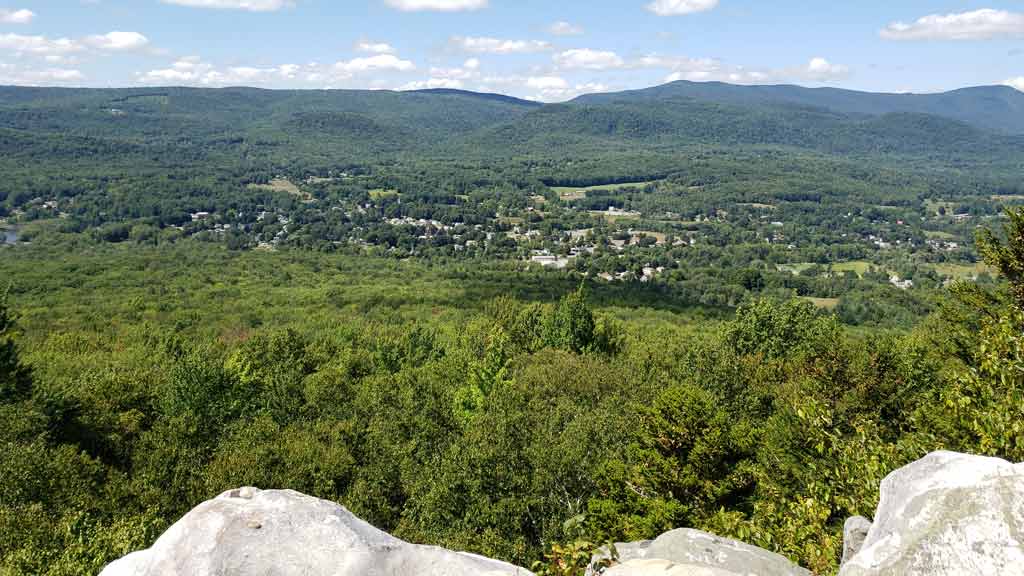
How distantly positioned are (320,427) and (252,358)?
1816 cm

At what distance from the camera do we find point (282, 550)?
831 cm

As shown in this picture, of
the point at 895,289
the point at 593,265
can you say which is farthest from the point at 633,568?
the point at 593,265

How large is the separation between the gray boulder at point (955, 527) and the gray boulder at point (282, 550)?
4.43 meters

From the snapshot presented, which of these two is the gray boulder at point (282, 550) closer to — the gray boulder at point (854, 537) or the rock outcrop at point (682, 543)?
the rock outcrop at point (682, 543)

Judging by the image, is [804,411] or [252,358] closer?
[804,411]

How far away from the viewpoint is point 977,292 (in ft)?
77.0

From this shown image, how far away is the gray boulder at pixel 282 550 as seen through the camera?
26.7 feet

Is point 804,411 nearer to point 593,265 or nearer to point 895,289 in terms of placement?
point 895,289

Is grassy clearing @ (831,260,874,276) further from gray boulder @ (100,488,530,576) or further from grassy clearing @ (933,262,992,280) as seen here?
gray boulder @ (100,488,530,576)

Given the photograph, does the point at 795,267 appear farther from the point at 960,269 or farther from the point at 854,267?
the point at 960,269

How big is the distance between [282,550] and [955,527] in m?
8.06

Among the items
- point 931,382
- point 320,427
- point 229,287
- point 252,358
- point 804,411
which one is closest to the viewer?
point 804,411

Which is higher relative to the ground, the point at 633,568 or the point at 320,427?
the point at 633,568

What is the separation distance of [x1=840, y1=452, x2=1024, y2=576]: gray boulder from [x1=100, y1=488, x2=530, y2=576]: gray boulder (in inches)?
175
